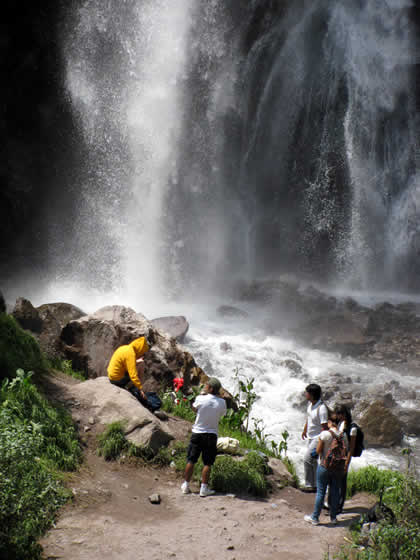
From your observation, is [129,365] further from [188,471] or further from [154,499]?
[154,499]

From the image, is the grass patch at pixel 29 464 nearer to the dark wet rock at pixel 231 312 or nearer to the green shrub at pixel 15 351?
the green shrub at pixel 15 351

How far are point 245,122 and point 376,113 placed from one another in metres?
5.94

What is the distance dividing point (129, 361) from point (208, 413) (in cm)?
176

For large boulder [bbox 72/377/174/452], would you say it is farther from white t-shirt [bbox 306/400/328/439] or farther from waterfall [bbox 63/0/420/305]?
waterfall [bbox 63/0/420/305]

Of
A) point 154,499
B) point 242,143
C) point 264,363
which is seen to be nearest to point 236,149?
point 242,143

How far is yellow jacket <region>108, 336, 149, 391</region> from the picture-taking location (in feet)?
21.6

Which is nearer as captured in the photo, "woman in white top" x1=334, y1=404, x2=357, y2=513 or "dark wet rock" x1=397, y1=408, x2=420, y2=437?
"woman in white top" x1=334, y1=404, x2=357, y2=513

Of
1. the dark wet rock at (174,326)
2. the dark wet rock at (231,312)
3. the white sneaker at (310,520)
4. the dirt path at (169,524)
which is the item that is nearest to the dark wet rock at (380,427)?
the dirt path at (169,524)

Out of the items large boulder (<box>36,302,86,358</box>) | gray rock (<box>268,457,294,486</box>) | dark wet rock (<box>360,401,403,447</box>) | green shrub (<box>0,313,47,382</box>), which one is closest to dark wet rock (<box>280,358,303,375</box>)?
dark wet rock (<box>360,401,403,447</box>)

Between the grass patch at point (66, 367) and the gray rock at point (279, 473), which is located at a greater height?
the grass patch at point (66, 367)

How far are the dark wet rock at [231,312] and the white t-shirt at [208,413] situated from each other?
12.5 metres

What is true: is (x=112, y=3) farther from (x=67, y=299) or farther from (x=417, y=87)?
(x=417, y=87)

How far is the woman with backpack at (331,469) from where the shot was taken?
487 cm

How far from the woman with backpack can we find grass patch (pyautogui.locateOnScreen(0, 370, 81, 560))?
237cm
